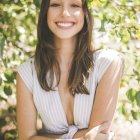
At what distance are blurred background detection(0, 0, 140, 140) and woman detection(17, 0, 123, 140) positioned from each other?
0.70 ft

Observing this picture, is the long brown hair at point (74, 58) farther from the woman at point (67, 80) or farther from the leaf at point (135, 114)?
the leaf at point (135, 114)

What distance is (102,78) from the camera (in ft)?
8.57

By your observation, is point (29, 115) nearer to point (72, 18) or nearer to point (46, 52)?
point (46, 52)

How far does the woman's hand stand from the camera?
2.52 m

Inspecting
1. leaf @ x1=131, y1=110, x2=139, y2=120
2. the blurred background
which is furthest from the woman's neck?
leaf @ x1=131, y1=110, x2=139, y2=120

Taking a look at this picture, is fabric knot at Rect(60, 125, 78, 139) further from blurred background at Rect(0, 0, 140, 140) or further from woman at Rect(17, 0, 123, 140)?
blurred background at Rect(0, 0, 140, 140)

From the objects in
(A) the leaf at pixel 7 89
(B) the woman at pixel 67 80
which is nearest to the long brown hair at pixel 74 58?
(B) the woman at pixel 67 80

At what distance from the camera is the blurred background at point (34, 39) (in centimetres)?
296

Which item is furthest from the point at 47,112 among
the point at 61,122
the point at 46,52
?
the point at 46,52

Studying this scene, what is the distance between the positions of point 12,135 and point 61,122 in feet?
2.23

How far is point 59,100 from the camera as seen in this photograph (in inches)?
106

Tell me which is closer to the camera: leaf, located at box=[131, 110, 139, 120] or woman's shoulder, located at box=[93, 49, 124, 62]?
woman's shoulder, located at box=[93, 49, 124, 62]

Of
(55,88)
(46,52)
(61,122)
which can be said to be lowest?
(61,122)

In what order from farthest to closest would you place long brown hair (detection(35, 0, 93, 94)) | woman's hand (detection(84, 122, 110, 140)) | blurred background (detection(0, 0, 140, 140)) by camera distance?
1. blurred background (detection(0, 0, 140, 140))
2. long brown hair (detection(35, 0, 93, 94))
3. woman's hand (detection(84, 122, 110, 140))
